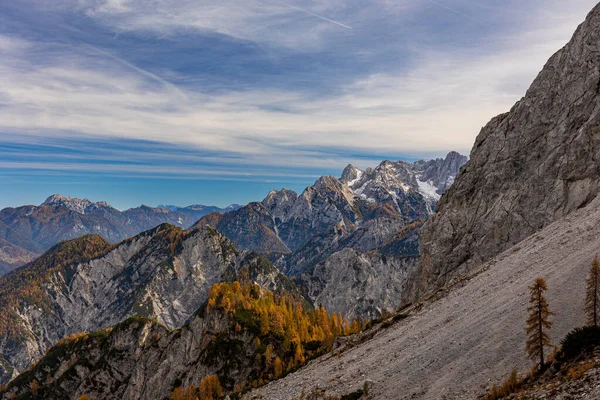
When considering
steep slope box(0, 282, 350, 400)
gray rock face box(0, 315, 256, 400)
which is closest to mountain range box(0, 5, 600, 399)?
steep slope box(0, 282, 350, 400)

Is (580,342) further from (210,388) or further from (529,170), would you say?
(210,388)

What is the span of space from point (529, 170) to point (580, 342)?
2370 inches

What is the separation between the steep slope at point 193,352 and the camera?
379 feet

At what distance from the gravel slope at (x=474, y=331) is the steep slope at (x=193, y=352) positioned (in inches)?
1696

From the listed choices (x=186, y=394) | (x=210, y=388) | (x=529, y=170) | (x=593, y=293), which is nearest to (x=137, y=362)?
(x=186, y=394)

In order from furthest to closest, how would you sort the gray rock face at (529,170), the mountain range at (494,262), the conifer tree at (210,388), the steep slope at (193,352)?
1. the steep slope at (193,352)
2. the conifer tree at (210,388)
3. the gray rock face at (529,170)
4. the mountain range at (494,262)

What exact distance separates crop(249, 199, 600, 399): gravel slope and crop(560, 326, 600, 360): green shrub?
3495 mm

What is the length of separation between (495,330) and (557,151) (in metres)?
51.6

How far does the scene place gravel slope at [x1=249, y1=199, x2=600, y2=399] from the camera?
3103 centimetres

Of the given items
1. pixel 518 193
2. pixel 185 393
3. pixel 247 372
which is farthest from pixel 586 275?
pixel 185 393

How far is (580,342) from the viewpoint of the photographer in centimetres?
2509

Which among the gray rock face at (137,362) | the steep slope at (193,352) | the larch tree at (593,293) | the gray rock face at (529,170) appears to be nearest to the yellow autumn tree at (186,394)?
the steep slope at (193,352)

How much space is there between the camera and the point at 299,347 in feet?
357

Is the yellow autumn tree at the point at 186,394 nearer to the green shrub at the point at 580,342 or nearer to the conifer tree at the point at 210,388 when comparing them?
the conifer tree at the point at 210,388
